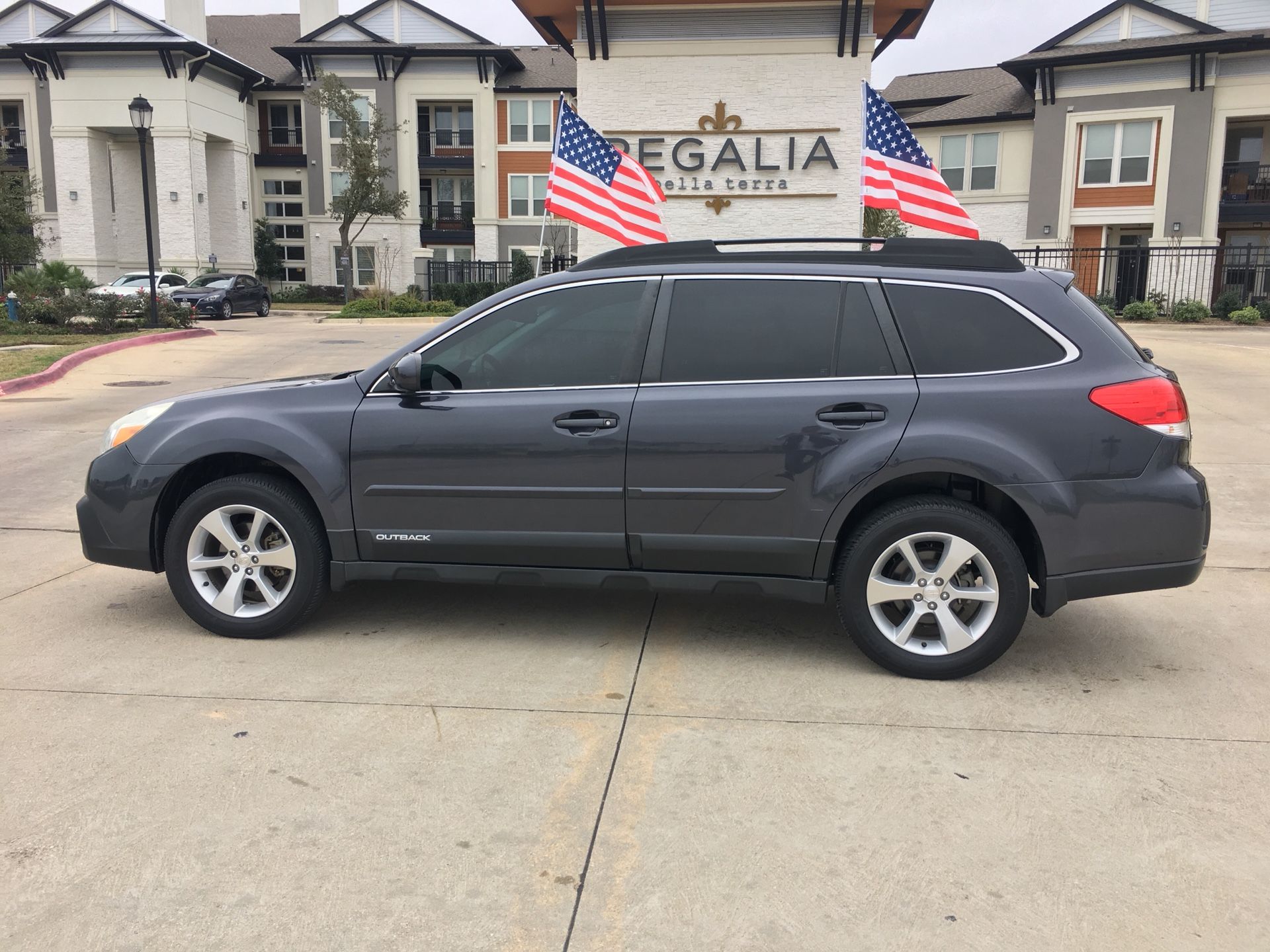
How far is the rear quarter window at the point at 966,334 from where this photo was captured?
4527mm

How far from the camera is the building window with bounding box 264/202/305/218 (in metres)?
50.5

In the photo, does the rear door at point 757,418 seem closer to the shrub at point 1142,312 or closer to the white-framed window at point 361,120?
the shrub at point 1142,312

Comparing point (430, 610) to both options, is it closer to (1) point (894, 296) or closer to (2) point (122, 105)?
(1) point (894, 296)

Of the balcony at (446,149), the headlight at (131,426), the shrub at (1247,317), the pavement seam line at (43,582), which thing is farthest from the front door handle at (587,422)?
the balcony at (446,149)

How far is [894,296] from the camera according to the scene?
469cm

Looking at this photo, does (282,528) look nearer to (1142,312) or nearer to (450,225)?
(1142,312)

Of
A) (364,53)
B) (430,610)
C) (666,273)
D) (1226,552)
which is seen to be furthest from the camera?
(364,53)

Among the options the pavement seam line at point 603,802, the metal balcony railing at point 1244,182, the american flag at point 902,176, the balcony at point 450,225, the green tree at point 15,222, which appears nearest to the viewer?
the pavement seam line at point 603,802

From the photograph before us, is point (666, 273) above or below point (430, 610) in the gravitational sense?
above

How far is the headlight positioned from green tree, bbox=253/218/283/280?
152ft

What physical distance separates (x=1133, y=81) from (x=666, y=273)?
3546 centimetres

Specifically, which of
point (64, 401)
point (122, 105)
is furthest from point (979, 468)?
point (122, 105)

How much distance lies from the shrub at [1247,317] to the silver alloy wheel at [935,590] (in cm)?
2824

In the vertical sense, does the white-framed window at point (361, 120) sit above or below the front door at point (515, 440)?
above
